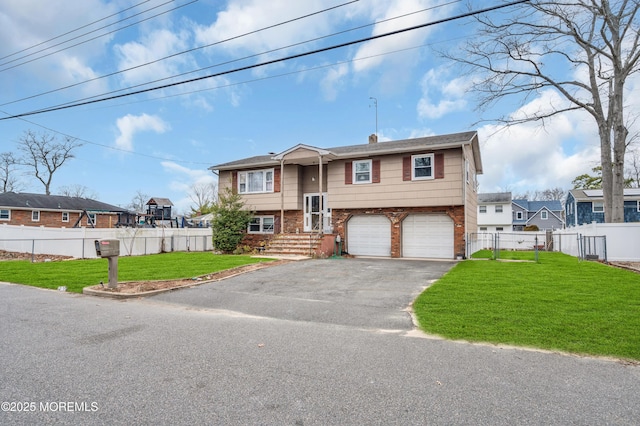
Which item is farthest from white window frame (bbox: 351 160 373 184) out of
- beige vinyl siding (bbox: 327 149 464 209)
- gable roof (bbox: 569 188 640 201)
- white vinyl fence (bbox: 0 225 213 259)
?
gable roof (bbox: 569 188 640 201)

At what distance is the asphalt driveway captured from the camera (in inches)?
263

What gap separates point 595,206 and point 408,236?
27797 millimetres

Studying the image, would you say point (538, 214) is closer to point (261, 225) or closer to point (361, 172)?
point (361, 172)

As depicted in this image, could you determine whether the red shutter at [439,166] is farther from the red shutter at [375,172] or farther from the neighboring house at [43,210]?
the neighboring house at [43,210]

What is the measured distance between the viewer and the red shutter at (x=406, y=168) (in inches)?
674

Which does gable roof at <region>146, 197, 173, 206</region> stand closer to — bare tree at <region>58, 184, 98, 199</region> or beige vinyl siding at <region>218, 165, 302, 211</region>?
beige vinyl siding at <region>218, 165, 302, 211</region>

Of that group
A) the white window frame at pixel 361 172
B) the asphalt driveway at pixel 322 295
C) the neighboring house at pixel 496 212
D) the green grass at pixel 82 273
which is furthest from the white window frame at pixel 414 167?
the neighboring house at pixel 496 212

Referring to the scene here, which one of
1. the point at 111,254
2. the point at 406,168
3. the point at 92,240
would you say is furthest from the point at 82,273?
the point at 406,168

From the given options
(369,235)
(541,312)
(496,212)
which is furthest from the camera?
(496,212)

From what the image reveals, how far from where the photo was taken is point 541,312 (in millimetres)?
6309

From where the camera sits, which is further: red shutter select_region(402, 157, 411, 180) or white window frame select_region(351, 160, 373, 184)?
white window frame select_region(351, 160, 373, 184)

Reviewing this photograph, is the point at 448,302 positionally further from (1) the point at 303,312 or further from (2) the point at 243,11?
(2) the point at 243,11

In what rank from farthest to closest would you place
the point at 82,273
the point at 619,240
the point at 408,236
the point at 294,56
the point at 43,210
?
the point at 43,210
the point at 408,236
the point at 619,240
the point at 82,273
the point at 294,56

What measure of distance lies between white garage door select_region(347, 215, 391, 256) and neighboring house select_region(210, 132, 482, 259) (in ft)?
0.17
